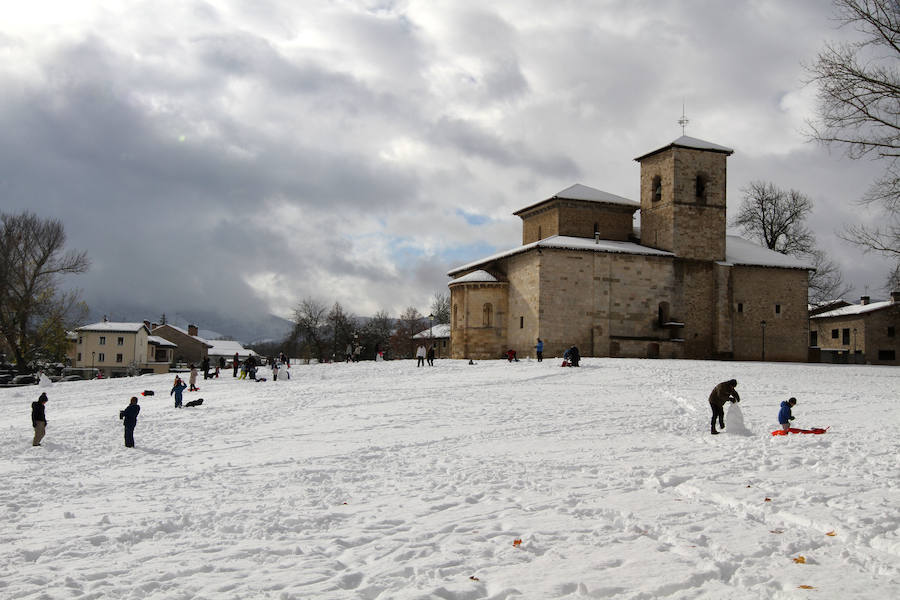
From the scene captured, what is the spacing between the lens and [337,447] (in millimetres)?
13617

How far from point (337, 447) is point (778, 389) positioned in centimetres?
1590

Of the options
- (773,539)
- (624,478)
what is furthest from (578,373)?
(773,539)

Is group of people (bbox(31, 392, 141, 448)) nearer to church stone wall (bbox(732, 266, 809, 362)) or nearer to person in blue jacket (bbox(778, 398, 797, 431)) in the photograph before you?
person in blue jacket (bbox(778, 398, 797, 431))

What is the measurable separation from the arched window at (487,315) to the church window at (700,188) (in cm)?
1480

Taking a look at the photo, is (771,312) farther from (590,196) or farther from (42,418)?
(42,418)

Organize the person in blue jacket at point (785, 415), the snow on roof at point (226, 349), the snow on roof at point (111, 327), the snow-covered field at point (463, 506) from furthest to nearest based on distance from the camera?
the snow on roof at point (226, 349)
the snow on roof at point (111, 327)
the person in blue jacket at point (785, 415)
the snow-covered field at point (463, 506)

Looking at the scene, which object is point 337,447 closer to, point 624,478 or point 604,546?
point 624,478

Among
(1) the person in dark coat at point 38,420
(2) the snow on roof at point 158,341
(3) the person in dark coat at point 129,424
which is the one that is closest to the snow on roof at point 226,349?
(2) the snow on roof at point 158,341

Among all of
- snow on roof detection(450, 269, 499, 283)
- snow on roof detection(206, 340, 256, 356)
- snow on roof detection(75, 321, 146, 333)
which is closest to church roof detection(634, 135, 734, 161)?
snow on roof detection(450, 269, 499, 283)

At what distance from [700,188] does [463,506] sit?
4047cm

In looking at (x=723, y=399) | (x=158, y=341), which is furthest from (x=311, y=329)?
(x=723, y=399)

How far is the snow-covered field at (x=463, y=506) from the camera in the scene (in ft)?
19.5

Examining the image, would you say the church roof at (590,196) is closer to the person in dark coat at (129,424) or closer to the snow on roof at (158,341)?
the person in dark coat at (129,424)

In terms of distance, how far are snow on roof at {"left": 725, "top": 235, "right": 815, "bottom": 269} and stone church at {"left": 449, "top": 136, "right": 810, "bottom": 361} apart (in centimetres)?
11
